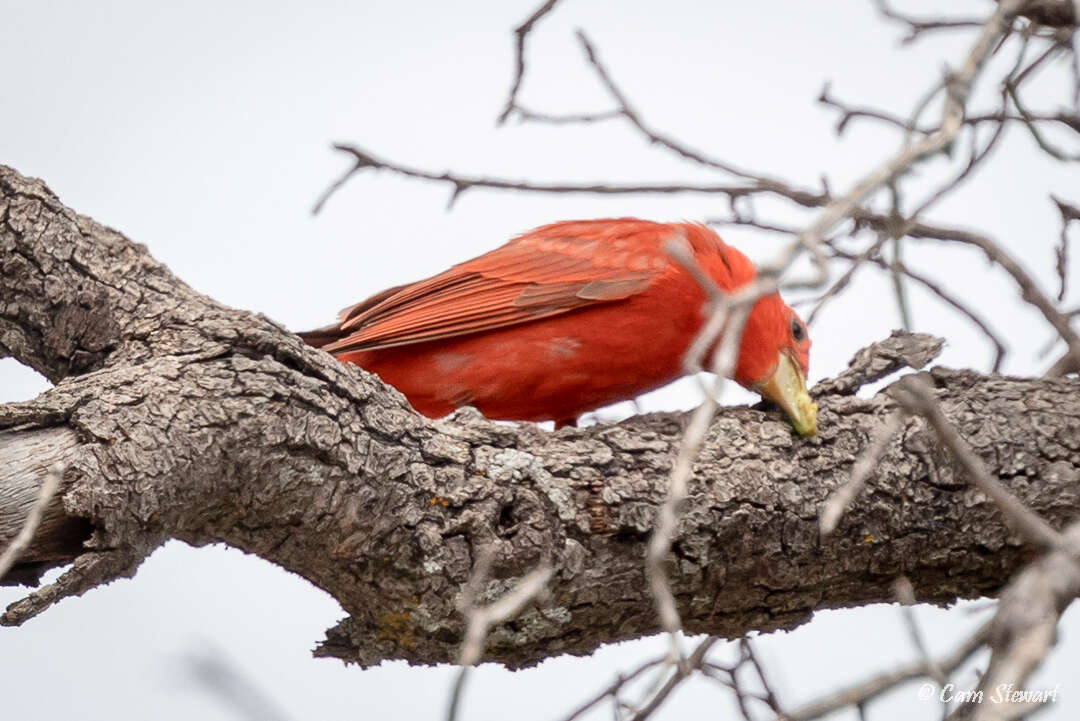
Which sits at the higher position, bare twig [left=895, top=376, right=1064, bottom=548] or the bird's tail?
the bird's tail

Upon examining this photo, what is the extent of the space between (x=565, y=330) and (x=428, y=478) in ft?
4.23

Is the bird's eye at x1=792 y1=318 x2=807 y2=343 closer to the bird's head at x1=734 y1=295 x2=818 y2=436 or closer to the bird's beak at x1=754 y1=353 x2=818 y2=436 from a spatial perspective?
the bird's head at x1=734 y1=295 x2=818 y2=436

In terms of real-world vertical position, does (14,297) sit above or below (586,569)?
above

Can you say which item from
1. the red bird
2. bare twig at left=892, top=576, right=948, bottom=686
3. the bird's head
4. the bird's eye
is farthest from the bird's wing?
bare twig at left=892, top=576, right=948, bottom=686

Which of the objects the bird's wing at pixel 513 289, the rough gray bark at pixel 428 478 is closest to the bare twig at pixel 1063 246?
the rough gray bark at pixel 428 478

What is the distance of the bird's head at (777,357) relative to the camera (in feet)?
13.1

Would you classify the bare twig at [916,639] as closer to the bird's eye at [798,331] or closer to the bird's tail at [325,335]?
the bird's eye at [798,331]

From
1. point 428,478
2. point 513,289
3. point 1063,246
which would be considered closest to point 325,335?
point 513,289

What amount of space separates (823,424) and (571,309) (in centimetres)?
109

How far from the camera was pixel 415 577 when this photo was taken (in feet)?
11.1

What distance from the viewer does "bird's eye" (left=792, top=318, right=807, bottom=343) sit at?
4570mm

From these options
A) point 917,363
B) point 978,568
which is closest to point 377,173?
point 917,363

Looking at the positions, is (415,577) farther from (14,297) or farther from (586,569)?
(14,297)

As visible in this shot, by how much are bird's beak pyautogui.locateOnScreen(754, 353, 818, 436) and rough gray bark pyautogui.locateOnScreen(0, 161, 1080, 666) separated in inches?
Answer: 2.3
